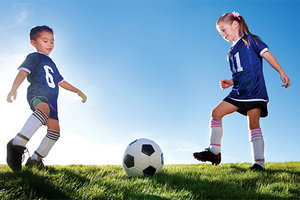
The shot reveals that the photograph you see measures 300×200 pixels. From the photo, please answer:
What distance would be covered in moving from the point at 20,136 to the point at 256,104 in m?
4.57

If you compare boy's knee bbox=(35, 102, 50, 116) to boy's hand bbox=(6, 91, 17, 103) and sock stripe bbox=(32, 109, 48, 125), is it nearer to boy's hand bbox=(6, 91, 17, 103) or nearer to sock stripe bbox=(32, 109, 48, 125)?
sock stripe bbox=(32, 109, 48, 125)

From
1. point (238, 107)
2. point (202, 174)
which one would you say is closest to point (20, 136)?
point (202, 174)

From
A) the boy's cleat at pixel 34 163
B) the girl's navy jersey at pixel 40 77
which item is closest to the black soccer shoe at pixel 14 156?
the boy's cleat at pixel 34 163

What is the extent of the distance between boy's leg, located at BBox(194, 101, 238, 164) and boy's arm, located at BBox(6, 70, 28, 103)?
3.82 metres

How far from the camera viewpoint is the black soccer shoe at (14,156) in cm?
471

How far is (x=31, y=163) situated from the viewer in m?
5.30

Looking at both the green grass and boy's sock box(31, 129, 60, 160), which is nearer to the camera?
the green grass

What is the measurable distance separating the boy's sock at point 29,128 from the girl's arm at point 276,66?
4.61 m

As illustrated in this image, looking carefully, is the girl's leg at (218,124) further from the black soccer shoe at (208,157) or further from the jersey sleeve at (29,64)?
the jersey sleeve at (29,64)

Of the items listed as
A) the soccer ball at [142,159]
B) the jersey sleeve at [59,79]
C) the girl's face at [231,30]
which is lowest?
the soccer ball at [142,159]

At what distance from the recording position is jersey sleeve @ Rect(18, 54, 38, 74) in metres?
5.30

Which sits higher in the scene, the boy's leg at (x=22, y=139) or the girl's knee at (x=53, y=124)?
the girl's knee at (x=53, y=124)

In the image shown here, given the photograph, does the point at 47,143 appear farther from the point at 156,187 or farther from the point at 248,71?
the point at 248,71

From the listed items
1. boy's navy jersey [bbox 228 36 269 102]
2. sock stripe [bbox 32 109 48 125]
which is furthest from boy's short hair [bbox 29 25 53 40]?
boy's navy jersey [bbox 228 36 269 102]
